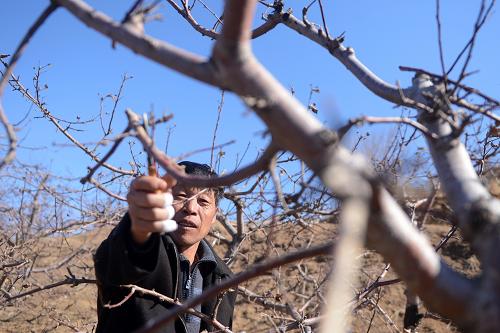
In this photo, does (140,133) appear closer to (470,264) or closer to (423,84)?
(423,84)

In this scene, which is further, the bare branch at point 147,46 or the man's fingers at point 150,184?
the man's fingers at point 150,184

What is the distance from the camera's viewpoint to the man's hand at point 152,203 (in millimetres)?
1471

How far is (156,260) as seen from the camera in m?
1.82

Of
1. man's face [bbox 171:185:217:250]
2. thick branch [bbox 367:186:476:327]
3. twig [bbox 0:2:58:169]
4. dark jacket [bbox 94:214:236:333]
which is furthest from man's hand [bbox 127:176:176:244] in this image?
man's face [bbox 171:185:217:250]

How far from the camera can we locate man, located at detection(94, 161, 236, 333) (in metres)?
1.51

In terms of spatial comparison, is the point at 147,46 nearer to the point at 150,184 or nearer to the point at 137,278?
the point at 150,184

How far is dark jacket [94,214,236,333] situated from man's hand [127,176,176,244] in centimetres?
21

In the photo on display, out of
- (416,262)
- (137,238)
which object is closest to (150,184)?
(137,238)

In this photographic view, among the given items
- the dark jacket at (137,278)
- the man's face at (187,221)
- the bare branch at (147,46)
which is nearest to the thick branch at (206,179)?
the bare branch at (147,46)

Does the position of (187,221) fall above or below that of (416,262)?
above

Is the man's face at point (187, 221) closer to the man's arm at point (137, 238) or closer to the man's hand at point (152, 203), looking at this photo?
the man's arm at point (137, 238)

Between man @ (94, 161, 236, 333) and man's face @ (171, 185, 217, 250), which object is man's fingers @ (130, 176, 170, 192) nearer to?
man @ (94, 161, 236, 333)

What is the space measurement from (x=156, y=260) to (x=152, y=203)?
42 cm

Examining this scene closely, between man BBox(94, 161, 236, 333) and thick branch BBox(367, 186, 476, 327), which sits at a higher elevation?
man BBox(94, 161, 236, 333)
